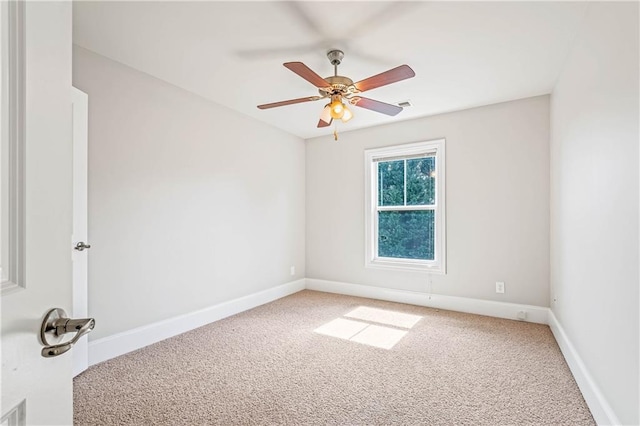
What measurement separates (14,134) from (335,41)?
2200 mm

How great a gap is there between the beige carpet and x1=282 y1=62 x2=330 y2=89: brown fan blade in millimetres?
2077

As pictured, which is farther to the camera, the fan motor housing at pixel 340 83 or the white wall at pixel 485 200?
the white wall at pixel 485 200

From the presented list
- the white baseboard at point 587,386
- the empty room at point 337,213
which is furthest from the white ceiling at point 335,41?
the white baseboard at point 587,386

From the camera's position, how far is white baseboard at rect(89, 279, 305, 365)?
101 inches

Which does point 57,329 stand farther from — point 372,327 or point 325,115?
point 372,327

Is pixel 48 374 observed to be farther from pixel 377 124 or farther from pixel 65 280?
pixel 377 124

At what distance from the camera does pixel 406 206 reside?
4.32 meters

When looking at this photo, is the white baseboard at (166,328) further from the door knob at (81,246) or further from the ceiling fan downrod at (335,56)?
the ceiling fan downrod at (335,56)

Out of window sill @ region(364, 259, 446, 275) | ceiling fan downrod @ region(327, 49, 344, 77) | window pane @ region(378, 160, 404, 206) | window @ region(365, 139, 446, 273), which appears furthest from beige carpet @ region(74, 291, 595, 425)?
ceiling fan downrod @ region(327, 49, 344, 77)

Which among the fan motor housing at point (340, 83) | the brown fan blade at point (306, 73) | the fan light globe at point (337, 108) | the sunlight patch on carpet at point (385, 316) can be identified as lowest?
the sunlight patch on carpet at point (385, 316)

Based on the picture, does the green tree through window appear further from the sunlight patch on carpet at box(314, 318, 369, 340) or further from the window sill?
the sunlight patch on carpet at box(314, 318, 369, 340)

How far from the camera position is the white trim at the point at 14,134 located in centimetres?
56

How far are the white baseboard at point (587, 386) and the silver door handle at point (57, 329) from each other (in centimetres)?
222

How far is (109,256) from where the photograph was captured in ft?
8.68
